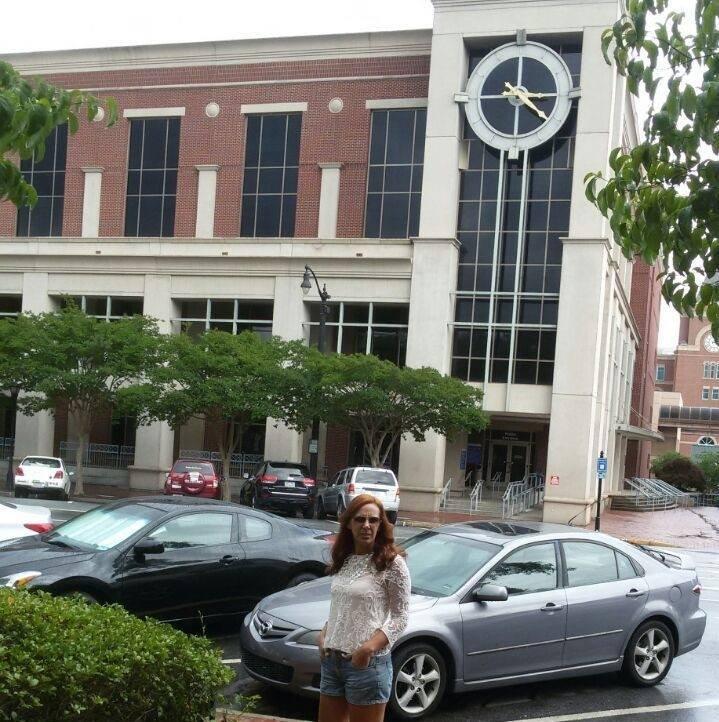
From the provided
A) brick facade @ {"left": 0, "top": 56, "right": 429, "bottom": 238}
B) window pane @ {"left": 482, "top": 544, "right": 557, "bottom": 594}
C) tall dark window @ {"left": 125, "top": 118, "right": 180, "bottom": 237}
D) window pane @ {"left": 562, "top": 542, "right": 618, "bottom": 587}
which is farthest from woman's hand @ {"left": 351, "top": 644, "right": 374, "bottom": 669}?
tall dark window @ {"left": 125, "top": 118, "right": 180, "bottom": 237}

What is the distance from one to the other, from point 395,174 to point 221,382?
12491mm

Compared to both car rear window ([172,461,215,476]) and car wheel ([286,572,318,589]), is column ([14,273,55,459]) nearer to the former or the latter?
car rear window ([172,461,215,476])

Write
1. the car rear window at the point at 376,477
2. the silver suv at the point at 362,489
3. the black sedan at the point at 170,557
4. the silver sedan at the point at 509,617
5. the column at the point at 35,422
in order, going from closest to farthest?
the silver sedan at the point at 509,617 < the black sedan at the point at 170,557 < the silver suv at the point at 362,489 < the car rear window at the point at 376,477 < the column at the point at 35,422

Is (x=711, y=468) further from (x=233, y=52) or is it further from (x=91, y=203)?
(x=91, y=203)

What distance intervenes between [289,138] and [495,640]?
3464 centimetres

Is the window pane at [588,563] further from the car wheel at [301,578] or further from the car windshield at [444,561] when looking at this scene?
the car wheel at [301,578]

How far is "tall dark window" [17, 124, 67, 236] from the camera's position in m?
42.0

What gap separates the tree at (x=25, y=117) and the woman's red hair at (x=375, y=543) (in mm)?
2451

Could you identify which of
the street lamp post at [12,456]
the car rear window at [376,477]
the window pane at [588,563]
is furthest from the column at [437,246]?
the window pane at [588,563]

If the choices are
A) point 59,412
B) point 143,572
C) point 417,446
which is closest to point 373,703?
point 143,572

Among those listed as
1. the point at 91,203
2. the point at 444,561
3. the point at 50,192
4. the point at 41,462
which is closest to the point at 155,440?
the point at 41,462

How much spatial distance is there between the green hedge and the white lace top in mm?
847

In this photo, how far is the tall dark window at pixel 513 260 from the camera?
35.5m

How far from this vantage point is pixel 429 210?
36.1m
